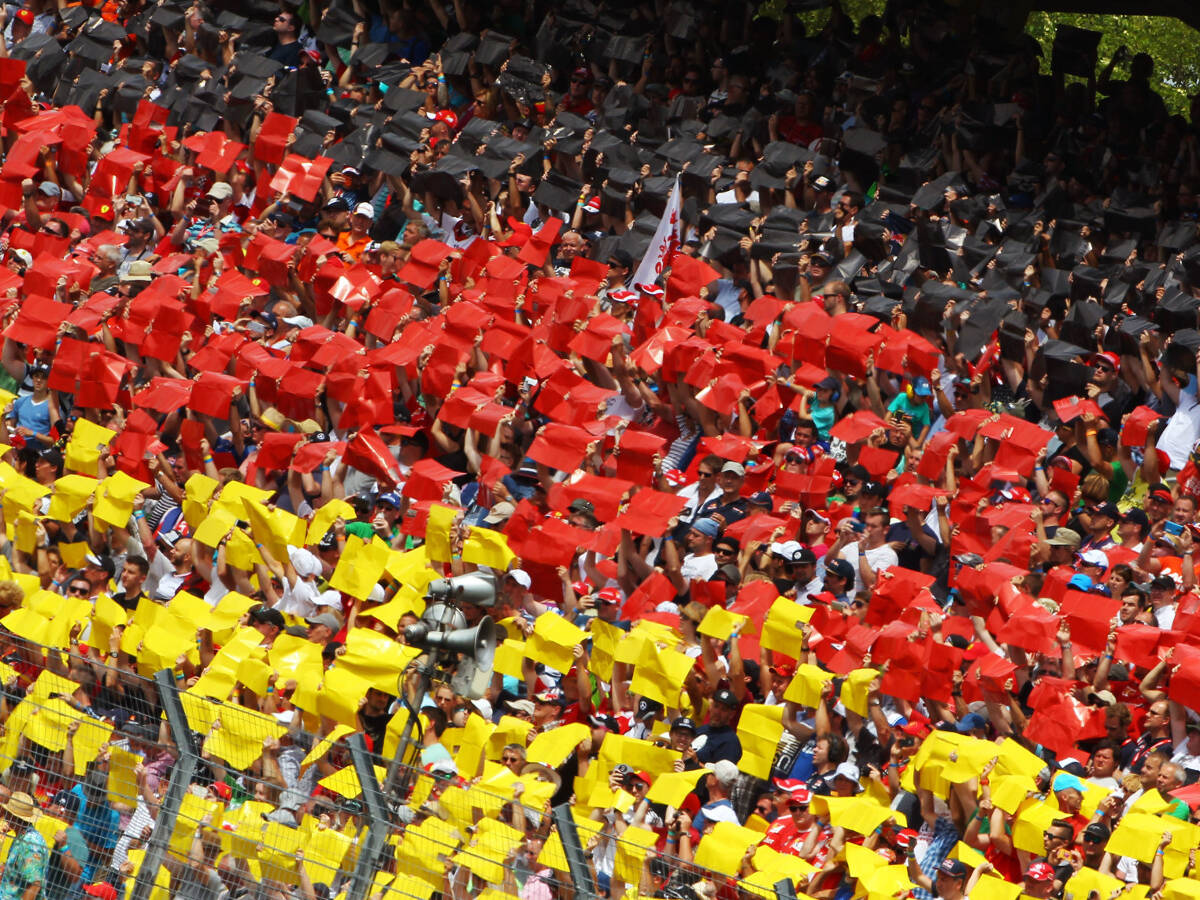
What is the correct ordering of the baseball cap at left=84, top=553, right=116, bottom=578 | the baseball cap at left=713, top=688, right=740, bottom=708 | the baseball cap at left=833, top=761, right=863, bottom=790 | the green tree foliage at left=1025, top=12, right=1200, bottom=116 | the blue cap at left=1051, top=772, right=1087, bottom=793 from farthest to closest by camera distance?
the green tree foliage at left=1025, top=12, right=1200, bottom=116 < the baseball cap at left=84, top=553, right=116, bottom=578 < the baseball cap at left=713, top=688, right=740, bottom=708 < the baseball cap at left=833, top=761, right=863, bottom=790 < the blue cap at left=1051, top=772, right=1087, bottom=793

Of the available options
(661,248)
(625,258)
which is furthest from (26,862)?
(661,248)

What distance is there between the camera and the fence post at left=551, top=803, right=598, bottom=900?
7.52 metres

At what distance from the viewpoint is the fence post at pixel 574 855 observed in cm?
752

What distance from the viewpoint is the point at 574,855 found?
24.8 feet

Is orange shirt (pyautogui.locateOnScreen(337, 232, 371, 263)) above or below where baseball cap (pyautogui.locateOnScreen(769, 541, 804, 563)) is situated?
above

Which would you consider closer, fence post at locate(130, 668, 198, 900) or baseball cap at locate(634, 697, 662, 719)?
fence post at locate(130, 668, 198, 900)

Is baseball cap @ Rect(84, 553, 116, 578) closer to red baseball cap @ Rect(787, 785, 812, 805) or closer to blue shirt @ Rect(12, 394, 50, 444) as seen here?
blue shirt @ Rect(12, 394, 50, 444)

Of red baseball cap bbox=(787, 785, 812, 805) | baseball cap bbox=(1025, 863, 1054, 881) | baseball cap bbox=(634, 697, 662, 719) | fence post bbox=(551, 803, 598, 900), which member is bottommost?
baseball cap bbox=(634, 697, 662, 719)

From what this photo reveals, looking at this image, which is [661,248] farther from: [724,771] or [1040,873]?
[1040,873]

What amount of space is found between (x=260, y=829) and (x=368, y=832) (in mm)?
545

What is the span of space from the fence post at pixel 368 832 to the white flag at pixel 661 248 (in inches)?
322

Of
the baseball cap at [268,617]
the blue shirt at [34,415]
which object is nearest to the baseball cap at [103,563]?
the baseball cap at [268,617]

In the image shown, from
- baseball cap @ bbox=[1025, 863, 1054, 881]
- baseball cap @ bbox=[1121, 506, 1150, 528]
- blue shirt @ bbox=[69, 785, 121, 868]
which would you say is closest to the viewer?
blue shirt @ bbox=[69, 785, 121, 868]

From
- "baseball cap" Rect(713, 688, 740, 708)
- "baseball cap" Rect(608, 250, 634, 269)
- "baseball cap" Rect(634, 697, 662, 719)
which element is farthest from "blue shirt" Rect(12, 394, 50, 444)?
"baseball cap" Rect(713, 688, 740, 708)
